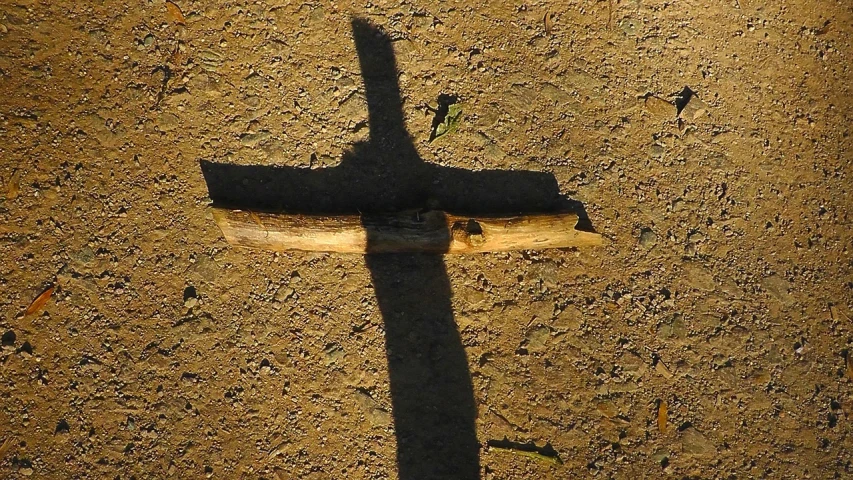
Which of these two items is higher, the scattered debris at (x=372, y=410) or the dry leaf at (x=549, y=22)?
the dry leaf at (x=549, y=22)

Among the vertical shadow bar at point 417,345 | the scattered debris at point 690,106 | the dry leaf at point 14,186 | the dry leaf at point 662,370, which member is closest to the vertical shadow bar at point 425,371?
the vertical shadow bar at point 417,345

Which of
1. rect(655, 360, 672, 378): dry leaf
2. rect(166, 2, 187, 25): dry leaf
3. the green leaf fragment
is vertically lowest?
rect(655, 360, 672, 378): dry leaf

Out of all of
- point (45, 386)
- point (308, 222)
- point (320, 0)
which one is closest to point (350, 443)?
point (308, 222)

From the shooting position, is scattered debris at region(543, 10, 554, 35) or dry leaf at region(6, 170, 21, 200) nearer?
dry leaf at region(6, 170, 21, 200)

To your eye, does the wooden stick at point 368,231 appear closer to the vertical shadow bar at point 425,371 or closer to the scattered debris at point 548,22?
the vertical shadow bar at point 425,371

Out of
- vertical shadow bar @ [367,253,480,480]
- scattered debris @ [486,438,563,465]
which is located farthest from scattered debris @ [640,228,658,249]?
scattered debris @ [486,438,563,465]

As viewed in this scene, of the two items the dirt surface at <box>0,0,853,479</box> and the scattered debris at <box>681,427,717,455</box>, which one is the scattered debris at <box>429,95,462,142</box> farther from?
the scattered debris at <box>681,427,717,455</box>
